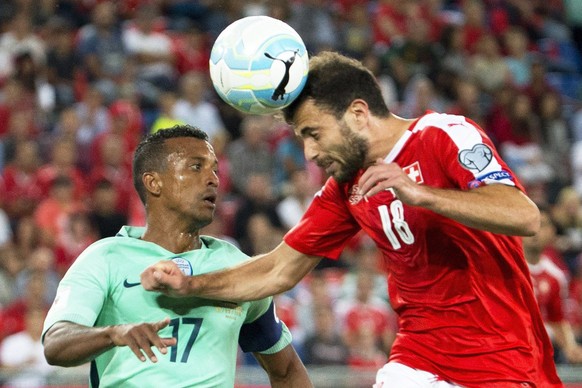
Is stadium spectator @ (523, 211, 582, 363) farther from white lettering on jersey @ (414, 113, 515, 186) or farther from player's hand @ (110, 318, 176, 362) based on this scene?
player's hand @ (110, 318, 176, 362)

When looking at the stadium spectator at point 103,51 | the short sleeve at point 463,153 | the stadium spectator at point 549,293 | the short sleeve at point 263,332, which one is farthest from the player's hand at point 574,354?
the stadium spectator at point 103,51

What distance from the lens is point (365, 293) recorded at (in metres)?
10.1

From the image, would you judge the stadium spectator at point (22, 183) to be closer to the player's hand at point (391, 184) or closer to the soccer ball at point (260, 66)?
the soccer ball at point (260, 66)

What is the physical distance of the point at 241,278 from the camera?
4.85 metres

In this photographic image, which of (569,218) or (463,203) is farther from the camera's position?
(569,218)

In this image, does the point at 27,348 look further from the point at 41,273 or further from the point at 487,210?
the point at 487,210

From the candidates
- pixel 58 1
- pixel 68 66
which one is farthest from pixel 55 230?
pixel 58 1

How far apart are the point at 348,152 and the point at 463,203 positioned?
0.77 metres

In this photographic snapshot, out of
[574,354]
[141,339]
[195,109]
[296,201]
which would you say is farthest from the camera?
[195,109]

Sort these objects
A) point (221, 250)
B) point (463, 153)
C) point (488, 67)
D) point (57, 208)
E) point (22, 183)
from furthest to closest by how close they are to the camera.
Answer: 1. point (488, 67)
2. point (22, 183)
3. point (57, 208)
4. point (221, 250)
5. point (463, 153)

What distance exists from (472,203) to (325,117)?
90 centimetres

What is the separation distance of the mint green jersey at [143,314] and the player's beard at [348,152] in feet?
2.52

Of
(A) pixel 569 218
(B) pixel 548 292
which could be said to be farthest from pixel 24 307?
(A) pixel 569 218

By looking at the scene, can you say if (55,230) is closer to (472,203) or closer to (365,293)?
(365,293)
